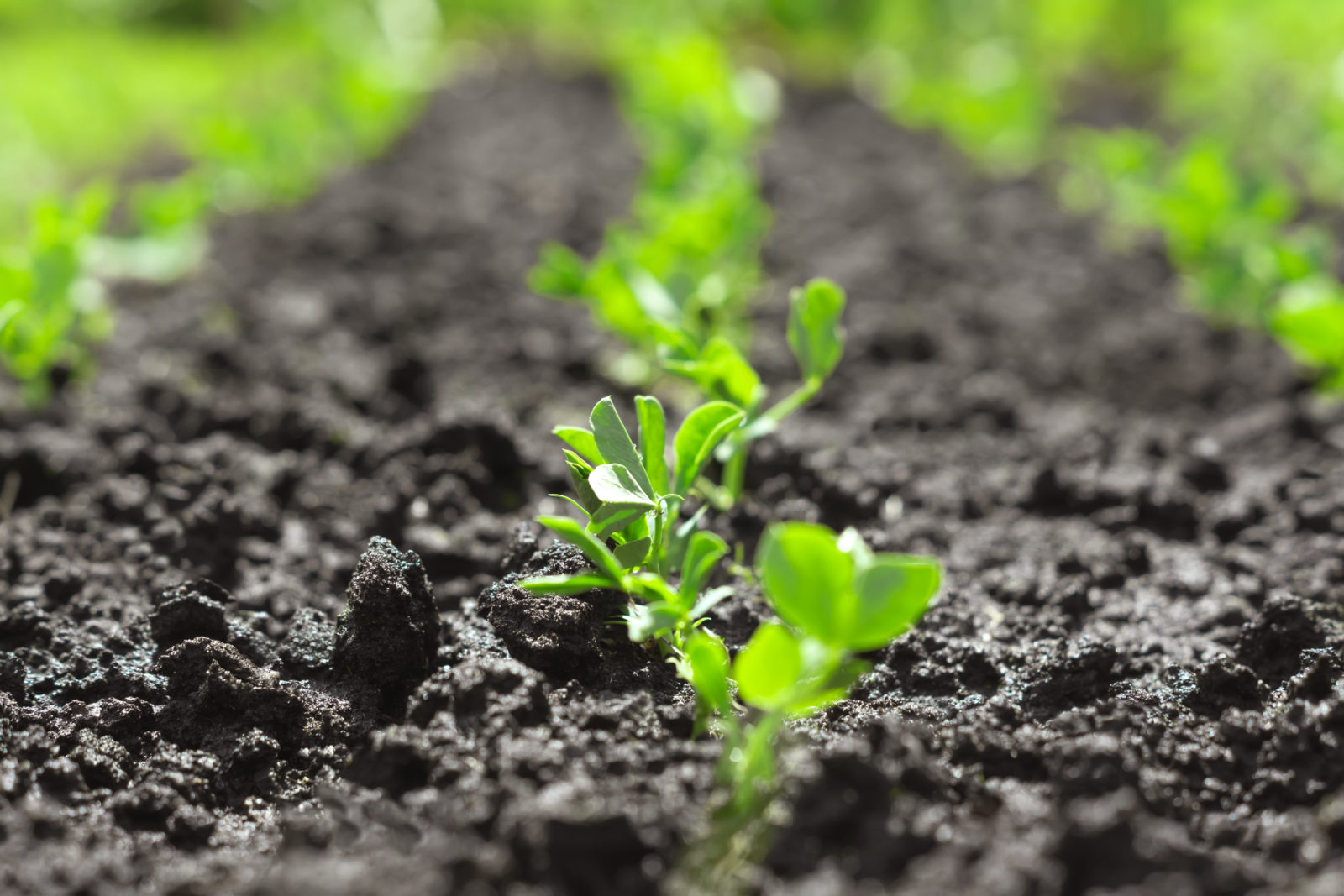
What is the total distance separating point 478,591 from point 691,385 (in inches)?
31.7

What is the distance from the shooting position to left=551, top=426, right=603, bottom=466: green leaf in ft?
3.86

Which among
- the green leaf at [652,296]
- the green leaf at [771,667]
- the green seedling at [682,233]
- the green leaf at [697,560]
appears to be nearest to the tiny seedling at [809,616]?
the green leaf at [771,667]

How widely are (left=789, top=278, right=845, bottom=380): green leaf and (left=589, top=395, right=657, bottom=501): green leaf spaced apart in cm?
34

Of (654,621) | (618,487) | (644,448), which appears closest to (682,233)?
(644,448)

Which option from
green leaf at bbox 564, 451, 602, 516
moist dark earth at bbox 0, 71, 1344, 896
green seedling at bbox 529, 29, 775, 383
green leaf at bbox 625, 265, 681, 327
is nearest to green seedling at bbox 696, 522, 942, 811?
moist dark earth at bbox 0, 71, 1344, 896

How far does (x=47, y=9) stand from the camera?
21.5ft

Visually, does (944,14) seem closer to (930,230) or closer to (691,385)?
(930,230)

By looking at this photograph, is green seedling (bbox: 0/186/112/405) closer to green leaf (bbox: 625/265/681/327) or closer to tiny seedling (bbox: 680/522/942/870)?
green leaf (bbox: 625/265/681/327)

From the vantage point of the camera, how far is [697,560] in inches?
44.2

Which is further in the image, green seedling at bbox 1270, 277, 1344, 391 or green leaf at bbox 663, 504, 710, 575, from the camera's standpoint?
green seedling at bbox 1270, 277, 1344, 391

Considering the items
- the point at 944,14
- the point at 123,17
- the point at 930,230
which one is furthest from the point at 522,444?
the point at 123,17

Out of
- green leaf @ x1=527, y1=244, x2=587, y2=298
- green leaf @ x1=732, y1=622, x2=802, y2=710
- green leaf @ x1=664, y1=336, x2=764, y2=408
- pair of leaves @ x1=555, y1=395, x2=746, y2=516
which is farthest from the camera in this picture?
green leaf @ x1=527, y1=244, x2=587, y2=298

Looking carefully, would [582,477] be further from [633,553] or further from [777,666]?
[777,666]

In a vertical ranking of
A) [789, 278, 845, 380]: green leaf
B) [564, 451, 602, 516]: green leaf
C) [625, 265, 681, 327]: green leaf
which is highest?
[625, 265, 681, 327]: green leaf
